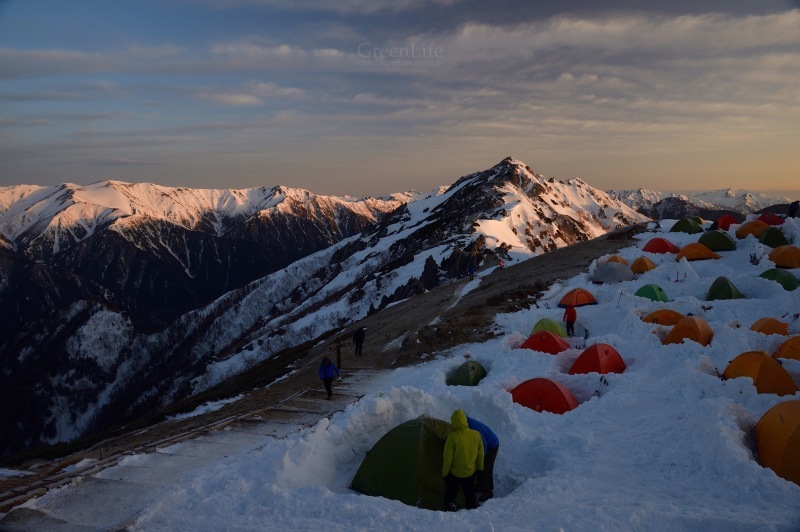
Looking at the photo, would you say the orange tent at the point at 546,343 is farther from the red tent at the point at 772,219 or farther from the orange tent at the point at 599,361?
the red tent at the point at 772,219

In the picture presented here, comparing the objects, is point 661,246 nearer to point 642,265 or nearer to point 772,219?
point 642,265

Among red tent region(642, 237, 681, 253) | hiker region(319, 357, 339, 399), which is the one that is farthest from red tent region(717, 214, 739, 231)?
hiker region(319, 357, 339, 399)

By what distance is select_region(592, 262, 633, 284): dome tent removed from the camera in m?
31.4

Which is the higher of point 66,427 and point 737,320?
point 737,320

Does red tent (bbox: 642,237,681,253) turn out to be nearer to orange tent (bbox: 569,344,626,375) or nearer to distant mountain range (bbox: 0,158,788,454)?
Result: orange tent (bbox: 569,344,626,375)

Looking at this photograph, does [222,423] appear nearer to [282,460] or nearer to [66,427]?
[282,460]

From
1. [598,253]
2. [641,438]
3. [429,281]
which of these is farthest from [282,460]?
[429,281]

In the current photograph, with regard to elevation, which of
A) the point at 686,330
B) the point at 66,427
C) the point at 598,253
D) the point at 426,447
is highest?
the point at 426,447

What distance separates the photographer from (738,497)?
331 inches

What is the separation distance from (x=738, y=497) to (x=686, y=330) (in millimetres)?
11858

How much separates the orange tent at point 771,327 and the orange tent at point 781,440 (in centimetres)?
1055

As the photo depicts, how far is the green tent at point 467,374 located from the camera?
59.2 ft

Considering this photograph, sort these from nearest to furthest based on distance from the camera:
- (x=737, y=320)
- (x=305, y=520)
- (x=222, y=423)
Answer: (x=305, y=520) < (x=222, y=423) < (x=737, y=320)

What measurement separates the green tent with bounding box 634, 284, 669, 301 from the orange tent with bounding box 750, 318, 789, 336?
6731 millimetres
